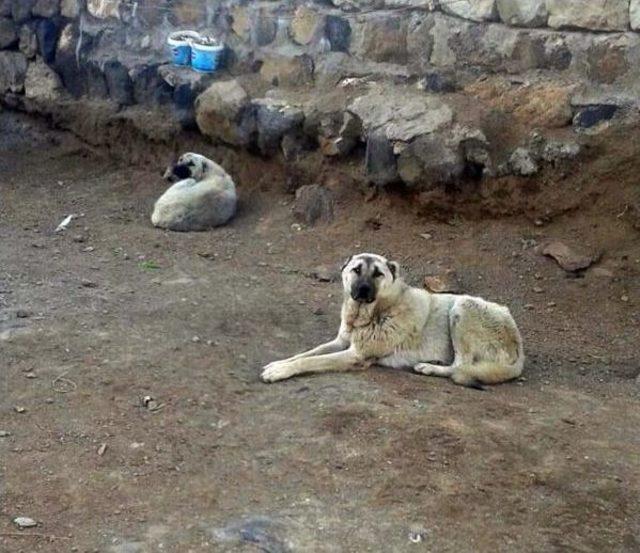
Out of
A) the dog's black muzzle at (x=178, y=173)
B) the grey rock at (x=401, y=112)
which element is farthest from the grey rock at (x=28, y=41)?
the grey rock at (x=401, y=112)

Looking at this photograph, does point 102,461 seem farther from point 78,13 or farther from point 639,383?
point 78,13

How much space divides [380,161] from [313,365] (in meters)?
2.97

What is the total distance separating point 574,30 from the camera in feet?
28.6

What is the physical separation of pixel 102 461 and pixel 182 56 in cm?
621

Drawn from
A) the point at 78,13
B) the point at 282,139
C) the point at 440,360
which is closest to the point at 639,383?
the point at 440,360

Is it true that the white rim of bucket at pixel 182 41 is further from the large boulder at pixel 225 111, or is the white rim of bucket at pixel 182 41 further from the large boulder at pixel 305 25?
the large boulder at pixel 305 25

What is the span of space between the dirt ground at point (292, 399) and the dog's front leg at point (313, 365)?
0.33 feet

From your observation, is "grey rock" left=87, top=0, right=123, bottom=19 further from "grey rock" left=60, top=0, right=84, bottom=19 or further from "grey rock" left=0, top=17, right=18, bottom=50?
"grey rock" left=0, top=17, right=18, bottom=50

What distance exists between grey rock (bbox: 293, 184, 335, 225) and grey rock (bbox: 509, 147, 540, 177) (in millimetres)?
1730

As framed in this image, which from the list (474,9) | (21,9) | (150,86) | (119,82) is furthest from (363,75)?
(21,9)

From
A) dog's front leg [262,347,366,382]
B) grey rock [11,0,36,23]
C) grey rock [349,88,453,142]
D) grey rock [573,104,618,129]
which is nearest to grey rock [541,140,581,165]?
grey rock [573,104,618,129]

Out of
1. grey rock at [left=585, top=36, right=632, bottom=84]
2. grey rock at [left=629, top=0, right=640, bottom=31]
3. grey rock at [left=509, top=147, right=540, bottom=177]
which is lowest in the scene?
grey rock at [left=509, top=147, right=540, bottom=177]

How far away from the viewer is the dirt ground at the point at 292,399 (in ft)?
16.2

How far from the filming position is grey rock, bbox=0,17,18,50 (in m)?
11.5
